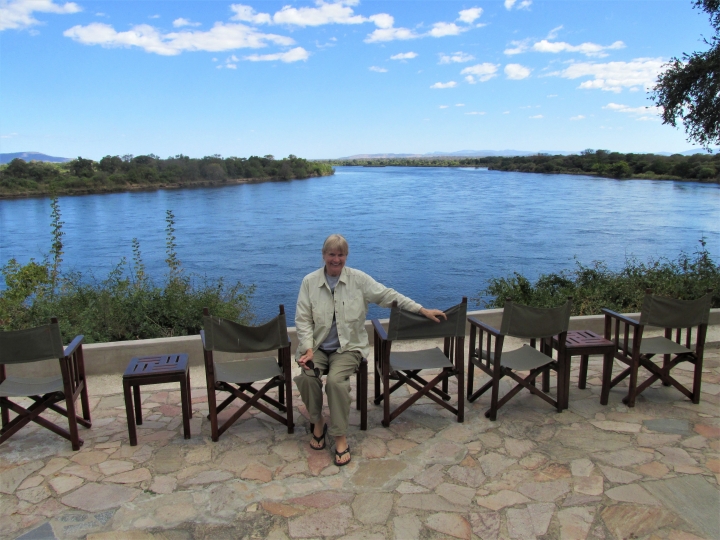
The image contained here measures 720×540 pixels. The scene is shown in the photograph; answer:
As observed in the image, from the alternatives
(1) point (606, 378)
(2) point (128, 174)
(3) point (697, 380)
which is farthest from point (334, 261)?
(2) point (128, 174)

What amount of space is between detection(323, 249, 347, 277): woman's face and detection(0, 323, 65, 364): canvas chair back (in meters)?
1.72

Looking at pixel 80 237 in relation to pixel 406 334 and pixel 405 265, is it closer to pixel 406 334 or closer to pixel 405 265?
pixel 405 265

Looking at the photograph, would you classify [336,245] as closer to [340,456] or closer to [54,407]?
[340,456]

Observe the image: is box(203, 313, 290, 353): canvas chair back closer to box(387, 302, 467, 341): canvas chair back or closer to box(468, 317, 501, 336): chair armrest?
box(387, 302, 467, 341): canvas chair back

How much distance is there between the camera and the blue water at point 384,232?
21094 mm

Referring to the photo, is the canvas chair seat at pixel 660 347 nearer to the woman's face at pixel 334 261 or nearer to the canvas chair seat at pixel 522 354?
the canvas chair seat at pixel 522 354

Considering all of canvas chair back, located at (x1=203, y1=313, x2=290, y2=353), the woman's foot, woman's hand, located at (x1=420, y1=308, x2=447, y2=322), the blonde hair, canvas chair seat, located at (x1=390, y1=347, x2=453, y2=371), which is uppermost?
the blonde hair

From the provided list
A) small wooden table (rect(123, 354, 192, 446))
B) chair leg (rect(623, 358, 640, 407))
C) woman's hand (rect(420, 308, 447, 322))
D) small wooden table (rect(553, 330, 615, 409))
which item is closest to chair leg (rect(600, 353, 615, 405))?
small wooden table (rect(553, 330, 615, 409))

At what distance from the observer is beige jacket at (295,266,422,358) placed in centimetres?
364

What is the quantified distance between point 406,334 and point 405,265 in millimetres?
18730

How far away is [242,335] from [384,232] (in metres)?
27.1

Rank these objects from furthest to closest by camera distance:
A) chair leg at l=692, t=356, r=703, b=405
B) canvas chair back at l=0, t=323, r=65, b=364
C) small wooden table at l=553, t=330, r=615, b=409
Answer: chair leg at l=692, t=356, r=703, b=405, small wooden table at l=553, t=330, r=615, b=409, canvas chair back at l=0, t=323, r=65, b=364

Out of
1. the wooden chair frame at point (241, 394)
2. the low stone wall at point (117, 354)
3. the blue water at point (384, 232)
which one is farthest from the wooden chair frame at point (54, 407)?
the blue water at point (384, 232)

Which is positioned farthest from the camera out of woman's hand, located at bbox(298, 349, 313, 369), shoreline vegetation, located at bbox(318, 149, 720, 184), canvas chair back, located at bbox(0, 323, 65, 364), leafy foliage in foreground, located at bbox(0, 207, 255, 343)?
shoreline vegetation, located at bbox(318, 149, 720, 184)
